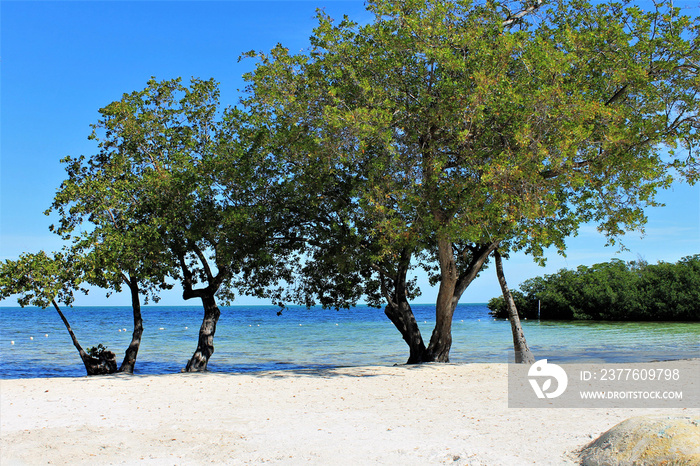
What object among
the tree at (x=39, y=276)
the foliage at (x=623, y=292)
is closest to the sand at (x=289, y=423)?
the tree at (x=39, y=276)

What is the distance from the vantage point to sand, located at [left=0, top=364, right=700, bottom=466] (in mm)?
6555

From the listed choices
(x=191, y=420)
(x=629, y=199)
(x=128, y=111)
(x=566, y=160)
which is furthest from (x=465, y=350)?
(x=191, y=420)

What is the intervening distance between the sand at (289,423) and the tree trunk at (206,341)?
4.54 metres

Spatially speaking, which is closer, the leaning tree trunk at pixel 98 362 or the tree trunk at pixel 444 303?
the tree trunk at pixel 444 303

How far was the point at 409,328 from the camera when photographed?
1778 cm

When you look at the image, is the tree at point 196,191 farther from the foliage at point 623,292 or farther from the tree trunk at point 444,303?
the foliage at point 623,292

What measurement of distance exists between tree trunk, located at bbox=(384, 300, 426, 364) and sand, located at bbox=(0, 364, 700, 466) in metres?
4.63

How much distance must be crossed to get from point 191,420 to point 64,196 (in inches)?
392

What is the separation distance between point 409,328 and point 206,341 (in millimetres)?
6453

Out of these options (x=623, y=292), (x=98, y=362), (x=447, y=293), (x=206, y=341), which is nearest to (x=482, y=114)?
(x=447, y=293)

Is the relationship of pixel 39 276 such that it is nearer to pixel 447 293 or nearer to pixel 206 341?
pixel 206 341

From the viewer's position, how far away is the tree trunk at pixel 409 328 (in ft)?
57.5

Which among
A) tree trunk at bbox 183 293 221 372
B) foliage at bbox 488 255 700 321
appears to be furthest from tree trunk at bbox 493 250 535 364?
foliage at bbox 488 255 700 321

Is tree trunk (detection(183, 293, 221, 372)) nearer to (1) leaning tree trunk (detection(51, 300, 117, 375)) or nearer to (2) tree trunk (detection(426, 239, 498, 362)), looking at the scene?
(1) leaning tree trunk (detection(51, 300, 117, 375))
